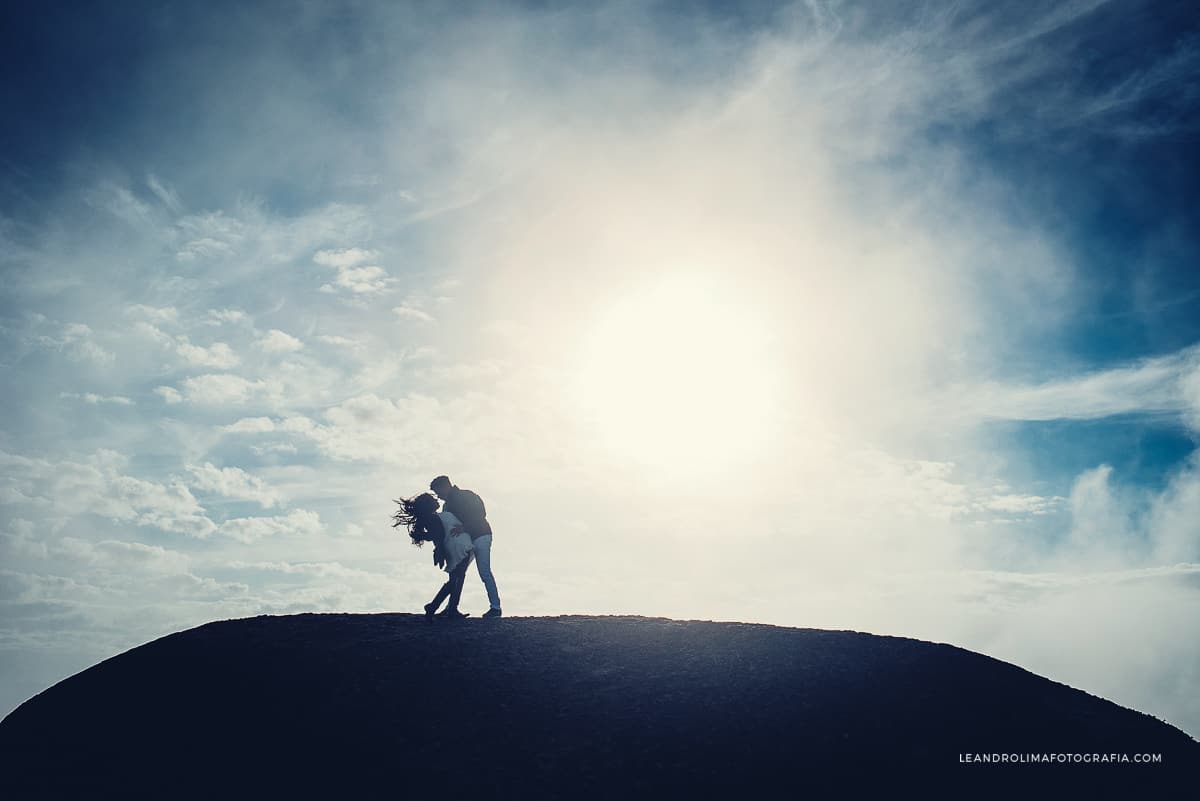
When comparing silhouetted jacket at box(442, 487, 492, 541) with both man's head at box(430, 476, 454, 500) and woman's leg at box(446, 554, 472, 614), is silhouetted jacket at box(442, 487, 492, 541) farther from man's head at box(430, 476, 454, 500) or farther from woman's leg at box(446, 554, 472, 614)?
woman's leg at box(446, 554, 472, 614)

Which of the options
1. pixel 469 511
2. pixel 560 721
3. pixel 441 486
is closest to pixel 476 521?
pixel 469 511

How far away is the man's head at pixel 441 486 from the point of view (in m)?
18.0

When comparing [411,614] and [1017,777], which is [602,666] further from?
[1017,777]

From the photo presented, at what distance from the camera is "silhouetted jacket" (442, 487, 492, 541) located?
58.1 ft

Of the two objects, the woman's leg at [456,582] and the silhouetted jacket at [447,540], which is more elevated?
the silhouetted jacket at [447,540]

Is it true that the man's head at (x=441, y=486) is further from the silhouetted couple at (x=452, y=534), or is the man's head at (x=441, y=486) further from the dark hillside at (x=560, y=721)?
the dark hillside at (x=560, y=721)

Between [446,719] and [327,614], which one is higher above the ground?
[327,614]

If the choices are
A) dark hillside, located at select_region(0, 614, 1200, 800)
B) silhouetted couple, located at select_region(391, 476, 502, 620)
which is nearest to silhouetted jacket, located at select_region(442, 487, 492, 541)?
silhouetted couple, located at select_region(391, 476, 502, 620)

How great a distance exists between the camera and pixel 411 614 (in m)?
18.3

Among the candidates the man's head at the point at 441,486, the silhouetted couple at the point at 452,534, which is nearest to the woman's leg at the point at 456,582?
the silhouetted couple at the point at 452,534

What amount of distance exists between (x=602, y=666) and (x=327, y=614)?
7.29 meters

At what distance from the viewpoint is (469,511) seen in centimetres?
1784

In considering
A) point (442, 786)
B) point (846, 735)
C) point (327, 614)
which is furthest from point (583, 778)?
point (327, 614)

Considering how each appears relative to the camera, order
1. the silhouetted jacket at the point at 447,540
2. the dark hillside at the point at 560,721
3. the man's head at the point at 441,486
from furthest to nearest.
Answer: the man's head at the point at 441,486, the silhouetted jacket at the point at 447,540, the dark hillside at the point at 560,721
